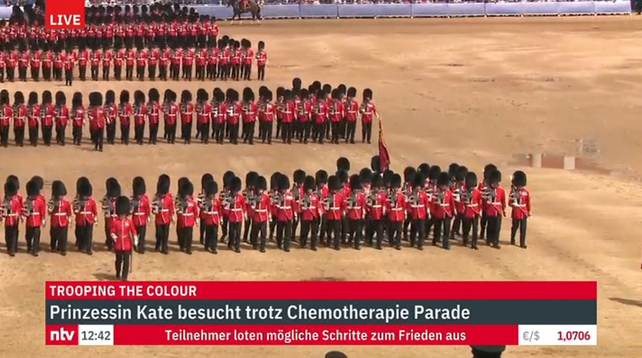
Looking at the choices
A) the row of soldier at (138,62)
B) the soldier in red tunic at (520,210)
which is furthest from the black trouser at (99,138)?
the soldier in red tunic at (520,210)

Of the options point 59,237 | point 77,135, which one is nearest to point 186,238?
point 59,237

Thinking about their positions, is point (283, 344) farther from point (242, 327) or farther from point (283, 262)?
point (283, 262)

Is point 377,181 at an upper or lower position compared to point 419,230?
upper

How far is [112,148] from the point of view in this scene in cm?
2420

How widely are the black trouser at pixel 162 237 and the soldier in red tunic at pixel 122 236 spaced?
121cm

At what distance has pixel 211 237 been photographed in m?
17.3

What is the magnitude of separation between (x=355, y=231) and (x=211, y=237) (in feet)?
7.06

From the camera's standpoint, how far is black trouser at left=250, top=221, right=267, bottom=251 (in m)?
17.5

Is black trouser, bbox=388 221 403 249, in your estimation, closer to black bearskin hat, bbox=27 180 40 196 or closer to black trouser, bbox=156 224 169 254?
black trouser, bbox=156 224 169 254

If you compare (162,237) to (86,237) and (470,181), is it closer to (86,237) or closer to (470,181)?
(86,237)

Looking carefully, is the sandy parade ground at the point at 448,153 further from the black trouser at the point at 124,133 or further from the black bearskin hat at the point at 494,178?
the black bearskin hat at the point at 494,178

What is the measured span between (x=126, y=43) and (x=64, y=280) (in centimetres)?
1726

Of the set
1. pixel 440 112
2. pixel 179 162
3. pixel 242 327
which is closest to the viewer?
pixel 242 327

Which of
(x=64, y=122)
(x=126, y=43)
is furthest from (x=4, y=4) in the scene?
(x=64, y=122)
